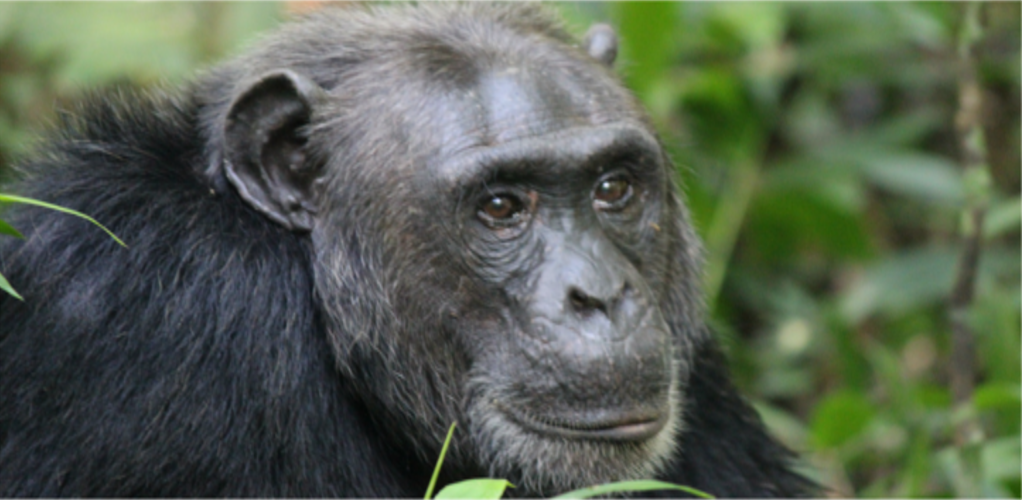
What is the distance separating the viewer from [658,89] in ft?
26.5

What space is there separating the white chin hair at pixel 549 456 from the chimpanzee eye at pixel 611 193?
0.86 meters

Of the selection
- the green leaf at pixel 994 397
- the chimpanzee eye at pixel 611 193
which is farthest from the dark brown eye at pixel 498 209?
the green leaf at pixel 994 397

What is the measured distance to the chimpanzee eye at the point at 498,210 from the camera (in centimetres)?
431

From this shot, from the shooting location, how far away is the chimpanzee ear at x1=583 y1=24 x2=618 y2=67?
5246 millimetres

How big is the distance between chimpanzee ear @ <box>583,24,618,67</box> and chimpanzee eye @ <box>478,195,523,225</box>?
1152 millimetres

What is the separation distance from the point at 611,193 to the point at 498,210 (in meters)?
0.48

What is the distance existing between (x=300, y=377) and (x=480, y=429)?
674 mm

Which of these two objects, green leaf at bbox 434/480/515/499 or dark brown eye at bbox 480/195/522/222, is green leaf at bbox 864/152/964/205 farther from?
green leaf at bbox 434/480/515/499

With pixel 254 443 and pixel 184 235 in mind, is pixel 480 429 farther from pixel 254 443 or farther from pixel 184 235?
pixel 184 235

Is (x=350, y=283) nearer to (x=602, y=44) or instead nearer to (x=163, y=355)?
(x=163, y=355)

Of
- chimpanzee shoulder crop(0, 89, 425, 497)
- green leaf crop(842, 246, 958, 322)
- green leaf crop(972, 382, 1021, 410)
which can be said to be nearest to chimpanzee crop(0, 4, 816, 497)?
chimpanzee shoulder crop(0, 89, 425, 497)

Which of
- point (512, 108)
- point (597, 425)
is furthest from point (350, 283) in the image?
point (597, 425)

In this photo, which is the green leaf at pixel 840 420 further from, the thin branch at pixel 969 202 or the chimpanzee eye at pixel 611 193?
the chimpanzee eye at pixel 611 193

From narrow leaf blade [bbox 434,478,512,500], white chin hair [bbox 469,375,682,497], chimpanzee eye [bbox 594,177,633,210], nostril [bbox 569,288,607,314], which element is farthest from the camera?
chimpanzee eye [bbox 594,177,633,210]
